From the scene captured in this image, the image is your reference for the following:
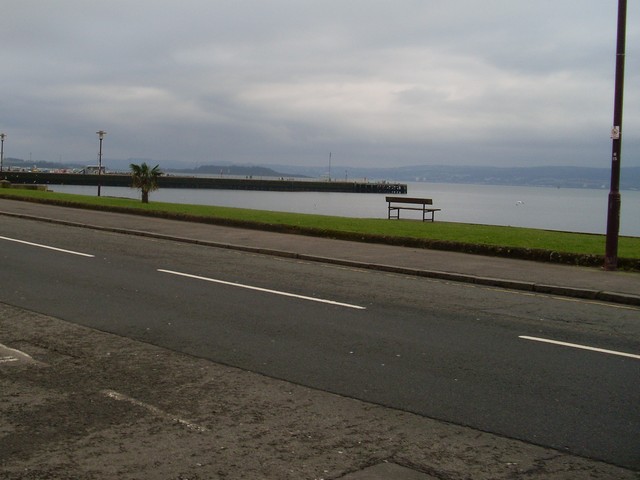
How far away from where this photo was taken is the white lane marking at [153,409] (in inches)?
208

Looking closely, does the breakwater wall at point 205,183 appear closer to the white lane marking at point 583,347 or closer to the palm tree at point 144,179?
the palm tree at point 144,179

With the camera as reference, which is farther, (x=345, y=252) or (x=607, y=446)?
(x=345, y=252)

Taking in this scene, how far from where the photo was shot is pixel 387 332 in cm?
855

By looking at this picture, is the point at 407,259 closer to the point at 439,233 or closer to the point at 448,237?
the point at 448,237

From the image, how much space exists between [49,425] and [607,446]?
13.3ft

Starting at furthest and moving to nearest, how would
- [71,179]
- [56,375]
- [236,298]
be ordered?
1. [71,179]
2. [236,298]
3. [56,375]

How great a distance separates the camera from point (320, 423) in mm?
5426

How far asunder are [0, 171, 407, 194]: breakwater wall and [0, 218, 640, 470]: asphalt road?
297 feet

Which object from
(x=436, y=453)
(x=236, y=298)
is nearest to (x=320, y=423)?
(x=436, y=453)

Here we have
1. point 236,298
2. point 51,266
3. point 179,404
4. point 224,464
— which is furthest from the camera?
point 51,266

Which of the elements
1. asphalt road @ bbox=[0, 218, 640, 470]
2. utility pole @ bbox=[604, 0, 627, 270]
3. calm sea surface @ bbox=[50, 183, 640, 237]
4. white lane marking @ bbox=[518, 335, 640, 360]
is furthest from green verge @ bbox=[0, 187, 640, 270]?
calm sea surface @ bbox=[50, 183, 640, 237]

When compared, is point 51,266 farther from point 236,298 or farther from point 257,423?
point 257,423

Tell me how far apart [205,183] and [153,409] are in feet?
442

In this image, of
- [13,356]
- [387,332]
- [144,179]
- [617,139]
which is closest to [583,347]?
[387,332]
